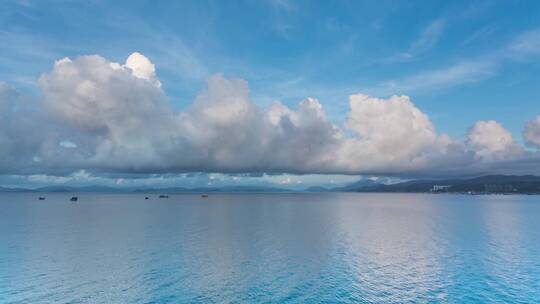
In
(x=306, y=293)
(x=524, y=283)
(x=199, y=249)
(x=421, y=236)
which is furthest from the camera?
(x=421, y=236)

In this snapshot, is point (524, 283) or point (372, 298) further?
point (524, 283)

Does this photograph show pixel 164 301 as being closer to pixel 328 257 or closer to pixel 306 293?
pixel 306 293

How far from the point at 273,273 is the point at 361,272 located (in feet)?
49.9

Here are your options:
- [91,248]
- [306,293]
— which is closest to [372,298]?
[306,293]

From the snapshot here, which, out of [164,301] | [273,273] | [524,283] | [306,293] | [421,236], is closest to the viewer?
[164,301]

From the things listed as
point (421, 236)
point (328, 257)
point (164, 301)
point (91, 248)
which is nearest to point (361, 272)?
point (328, 257)

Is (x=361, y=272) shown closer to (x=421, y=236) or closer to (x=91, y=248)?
(x=421, y=236)

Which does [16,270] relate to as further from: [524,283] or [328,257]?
[524,283]

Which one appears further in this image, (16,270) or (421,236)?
(421,236)

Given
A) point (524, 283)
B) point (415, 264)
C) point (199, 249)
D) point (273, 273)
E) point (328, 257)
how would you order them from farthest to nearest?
Answer: point (199, 249) < point (328, 257) < point (415, 264) < point (273, 273) < point (524, 283)

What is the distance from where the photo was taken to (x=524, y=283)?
5581cm

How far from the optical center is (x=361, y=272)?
200 feet

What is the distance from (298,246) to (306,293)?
3581cm

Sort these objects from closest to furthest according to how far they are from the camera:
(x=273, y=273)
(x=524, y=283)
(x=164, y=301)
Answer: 1. (x=164, y=301)
2. (x=524, y=283)
3. (x=273, y=273)
